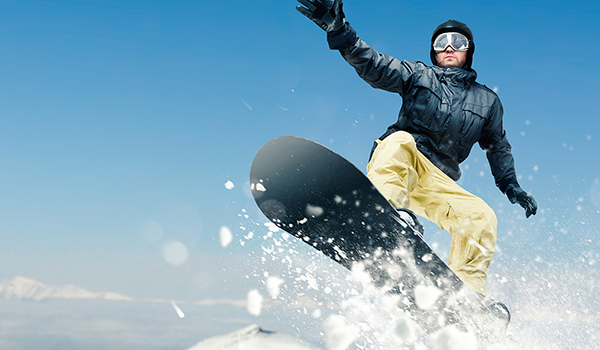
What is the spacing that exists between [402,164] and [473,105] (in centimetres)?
126

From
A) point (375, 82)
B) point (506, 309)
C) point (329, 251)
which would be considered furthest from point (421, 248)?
point (375, 82)

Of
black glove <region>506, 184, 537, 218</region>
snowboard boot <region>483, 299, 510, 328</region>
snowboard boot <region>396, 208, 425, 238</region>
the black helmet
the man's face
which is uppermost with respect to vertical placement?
the black helmet

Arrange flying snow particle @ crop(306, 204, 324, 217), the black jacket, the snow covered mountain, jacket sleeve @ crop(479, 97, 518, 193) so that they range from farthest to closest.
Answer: the snow covered mountain
jacket sleeve @ crop(479, 97, 518, 193)
the black jacket
flying snow particle @ crop(306, 204, 324, 217)

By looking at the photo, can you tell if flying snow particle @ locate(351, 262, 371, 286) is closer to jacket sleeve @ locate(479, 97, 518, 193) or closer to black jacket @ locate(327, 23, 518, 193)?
black jacket @ locate(327, 23, 518, 193)

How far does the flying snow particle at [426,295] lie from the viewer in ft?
9.84

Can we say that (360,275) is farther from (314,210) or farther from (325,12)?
(325,12)

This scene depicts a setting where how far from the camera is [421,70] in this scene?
3.81 metres

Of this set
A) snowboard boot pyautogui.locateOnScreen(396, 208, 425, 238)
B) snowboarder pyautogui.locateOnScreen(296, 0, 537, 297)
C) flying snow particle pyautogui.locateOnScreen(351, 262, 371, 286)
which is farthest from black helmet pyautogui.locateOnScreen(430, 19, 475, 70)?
flying snow particle pyautogui.locateOnScreen(351, 262, 371, 286)

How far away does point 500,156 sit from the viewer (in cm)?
450

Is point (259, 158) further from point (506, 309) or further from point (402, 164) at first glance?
point (506, 309)

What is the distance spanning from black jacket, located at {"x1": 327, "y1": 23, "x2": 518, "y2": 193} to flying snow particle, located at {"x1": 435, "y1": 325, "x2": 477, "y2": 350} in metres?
1.44

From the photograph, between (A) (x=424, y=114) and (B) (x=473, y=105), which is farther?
(B) (x=473, y=105)

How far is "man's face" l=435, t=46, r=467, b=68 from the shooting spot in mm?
Answer: 4160

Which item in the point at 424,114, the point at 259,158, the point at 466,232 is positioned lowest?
the point at 259,158
